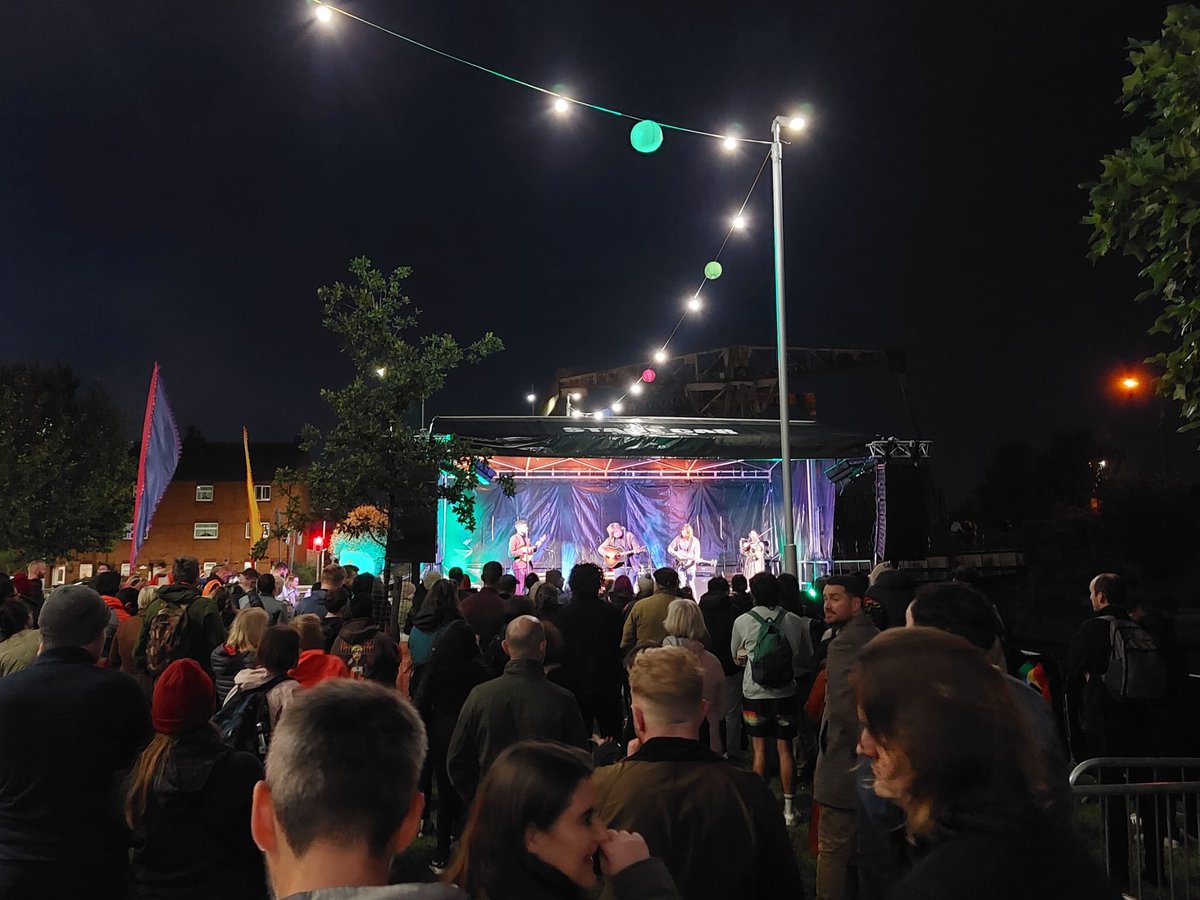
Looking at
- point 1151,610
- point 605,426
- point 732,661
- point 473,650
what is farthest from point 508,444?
point 1151,610

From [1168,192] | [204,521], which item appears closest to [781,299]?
[1168,192]

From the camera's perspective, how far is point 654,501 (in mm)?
22250

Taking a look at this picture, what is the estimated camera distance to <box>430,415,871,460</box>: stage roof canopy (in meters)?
17.5

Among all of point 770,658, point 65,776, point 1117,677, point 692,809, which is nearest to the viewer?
point 692,809

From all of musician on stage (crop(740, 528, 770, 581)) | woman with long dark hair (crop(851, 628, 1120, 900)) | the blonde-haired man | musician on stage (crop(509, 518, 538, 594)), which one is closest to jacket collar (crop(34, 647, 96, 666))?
the blonde-haired man

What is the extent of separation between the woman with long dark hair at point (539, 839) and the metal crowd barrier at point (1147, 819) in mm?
2688

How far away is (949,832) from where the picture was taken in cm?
146

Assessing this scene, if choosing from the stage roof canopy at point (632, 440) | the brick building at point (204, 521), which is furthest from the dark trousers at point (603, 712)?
the brick building at point (204, 521)

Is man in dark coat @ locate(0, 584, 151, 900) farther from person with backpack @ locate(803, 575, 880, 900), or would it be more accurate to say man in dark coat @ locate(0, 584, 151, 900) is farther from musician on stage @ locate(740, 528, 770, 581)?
musician on stage @ locate(740, 528, 770, 581)

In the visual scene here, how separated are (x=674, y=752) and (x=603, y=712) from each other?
433 centimetres

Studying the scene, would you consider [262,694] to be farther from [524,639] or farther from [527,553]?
[527,553]

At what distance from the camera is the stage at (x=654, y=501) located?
63.8ft

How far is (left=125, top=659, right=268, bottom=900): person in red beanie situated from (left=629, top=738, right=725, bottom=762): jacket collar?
143 centimetres

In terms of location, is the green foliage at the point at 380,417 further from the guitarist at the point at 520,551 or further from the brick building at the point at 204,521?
the brick building at the point at 204,521
